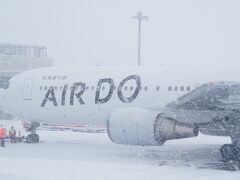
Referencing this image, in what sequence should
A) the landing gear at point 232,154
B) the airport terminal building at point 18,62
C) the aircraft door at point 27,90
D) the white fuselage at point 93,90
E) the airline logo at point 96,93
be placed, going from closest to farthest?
the landing gear at point 232,154
the white fuselage at point 93,90
the airline logo at point 96,93
the aircraft door at point 27,90
the airport terminal building at point 18,62

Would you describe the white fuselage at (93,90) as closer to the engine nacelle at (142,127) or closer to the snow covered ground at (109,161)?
the snow covered ground at (109,161)

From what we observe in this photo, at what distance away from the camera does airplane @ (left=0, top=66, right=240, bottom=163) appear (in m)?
13.4

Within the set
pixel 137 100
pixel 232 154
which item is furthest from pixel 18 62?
pixel 232 154

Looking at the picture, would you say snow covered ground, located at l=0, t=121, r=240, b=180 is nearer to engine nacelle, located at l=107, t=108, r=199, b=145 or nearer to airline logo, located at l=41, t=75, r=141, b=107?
engine nacelle, located at l=107, t=108, r=199, b=145

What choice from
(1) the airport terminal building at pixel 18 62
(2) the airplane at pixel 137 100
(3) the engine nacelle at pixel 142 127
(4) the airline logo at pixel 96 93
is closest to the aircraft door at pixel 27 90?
(2) the airplane at pixel 137 100

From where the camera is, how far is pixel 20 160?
46.0 ft

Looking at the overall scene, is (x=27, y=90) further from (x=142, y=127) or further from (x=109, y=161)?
(x=142, y=127)

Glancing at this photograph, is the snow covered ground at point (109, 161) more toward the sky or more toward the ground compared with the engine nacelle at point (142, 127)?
more toward the ground

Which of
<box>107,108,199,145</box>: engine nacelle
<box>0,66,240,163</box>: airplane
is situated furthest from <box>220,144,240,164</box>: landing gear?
<box>107,108,199,145</box>: engine nacelle

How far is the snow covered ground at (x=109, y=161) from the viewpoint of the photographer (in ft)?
37.3

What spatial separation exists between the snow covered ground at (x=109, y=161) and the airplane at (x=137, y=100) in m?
0.95

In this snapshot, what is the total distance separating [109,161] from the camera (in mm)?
14133

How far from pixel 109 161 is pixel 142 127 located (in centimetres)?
174

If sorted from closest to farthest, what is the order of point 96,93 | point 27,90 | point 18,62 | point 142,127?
point 142,127 → point 96,93 → point 27,90 → point 18,62
